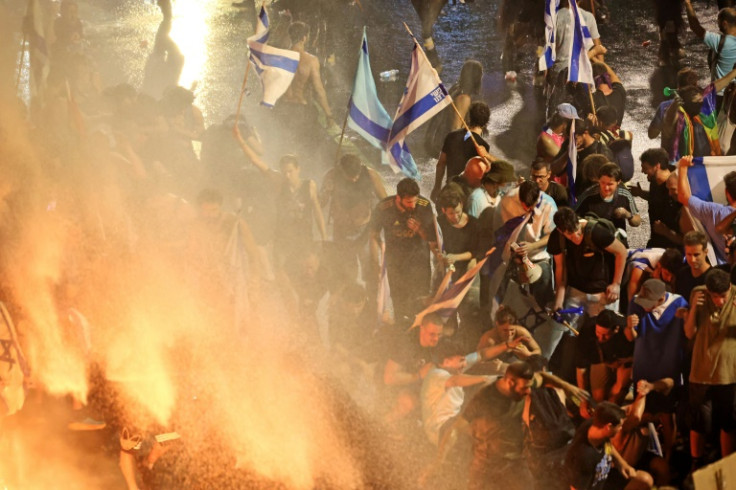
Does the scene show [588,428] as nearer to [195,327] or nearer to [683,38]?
[195,327]

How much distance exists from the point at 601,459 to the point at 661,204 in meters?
2.49

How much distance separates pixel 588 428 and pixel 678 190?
7.52 feet

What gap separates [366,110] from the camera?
30.0 ft

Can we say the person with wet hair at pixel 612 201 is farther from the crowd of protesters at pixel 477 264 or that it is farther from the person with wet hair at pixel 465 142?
the person with wet hair at pixel 465 142

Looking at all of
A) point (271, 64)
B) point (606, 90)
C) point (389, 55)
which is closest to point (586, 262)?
point (606, 90)

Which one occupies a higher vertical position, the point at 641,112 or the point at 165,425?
the point at 641,112

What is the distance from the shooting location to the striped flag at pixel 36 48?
12.9m

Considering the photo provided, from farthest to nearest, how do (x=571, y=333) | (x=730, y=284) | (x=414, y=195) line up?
(x=414, y=195), (x=571, y=333), (x=730, y=284)

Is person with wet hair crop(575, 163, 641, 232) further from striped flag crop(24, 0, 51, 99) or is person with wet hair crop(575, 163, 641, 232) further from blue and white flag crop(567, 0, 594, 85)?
striped flag crop(24, 0, 51, 99)

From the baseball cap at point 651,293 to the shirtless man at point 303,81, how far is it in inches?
204

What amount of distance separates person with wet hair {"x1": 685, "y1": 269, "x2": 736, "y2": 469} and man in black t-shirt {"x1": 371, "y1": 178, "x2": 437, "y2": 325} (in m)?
2.41

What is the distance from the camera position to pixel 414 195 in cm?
827

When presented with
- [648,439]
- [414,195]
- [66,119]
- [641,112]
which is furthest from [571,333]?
[66,119]

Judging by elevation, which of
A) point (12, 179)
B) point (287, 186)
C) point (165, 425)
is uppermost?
point (287, 186)
